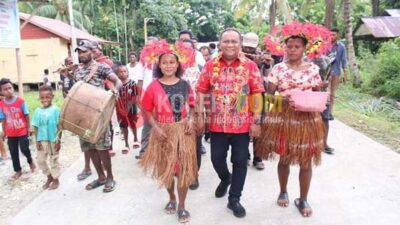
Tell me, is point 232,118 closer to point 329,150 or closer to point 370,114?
point 329,150

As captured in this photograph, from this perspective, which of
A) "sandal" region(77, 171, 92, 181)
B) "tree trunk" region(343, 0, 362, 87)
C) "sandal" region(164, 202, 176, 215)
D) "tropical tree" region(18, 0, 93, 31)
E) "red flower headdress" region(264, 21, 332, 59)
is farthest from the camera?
"tropical tree" region(18, 0, 93, 31)

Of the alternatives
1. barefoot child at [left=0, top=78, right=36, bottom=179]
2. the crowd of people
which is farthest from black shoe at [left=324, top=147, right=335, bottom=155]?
barefoot child at [left=0, top=78, right=36, bottom=179]

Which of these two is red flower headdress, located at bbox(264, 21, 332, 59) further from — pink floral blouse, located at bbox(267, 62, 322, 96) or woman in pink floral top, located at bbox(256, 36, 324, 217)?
pink floral blouse, located at bbox(267, 62, 322, 96)

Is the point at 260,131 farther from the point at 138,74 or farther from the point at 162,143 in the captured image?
the point at 138,74

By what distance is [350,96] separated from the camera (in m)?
10.6

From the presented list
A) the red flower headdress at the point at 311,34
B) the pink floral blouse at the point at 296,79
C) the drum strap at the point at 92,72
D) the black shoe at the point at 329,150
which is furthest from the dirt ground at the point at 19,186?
the black shoe at the point at 329,150

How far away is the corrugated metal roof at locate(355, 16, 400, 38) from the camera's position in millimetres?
16297

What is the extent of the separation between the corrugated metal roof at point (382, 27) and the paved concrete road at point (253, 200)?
1322 cm

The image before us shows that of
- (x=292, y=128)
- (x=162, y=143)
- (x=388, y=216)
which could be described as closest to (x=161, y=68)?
(x=162, y=143)

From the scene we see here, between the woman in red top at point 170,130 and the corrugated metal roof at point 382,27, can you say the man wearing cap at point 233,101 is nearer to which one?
the woman in red top at point 170,130

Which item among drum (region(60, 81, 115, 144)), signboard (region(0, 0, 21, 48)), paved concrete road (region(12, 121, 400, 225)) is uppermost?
signboard (region(0, 0, 21, 48))

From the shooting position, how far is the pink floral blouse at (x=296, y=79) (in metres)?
3.25

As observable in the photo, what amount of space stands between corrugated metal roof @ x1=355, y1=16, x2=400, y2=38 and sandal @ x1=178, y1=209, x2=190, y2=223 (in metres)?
15.7

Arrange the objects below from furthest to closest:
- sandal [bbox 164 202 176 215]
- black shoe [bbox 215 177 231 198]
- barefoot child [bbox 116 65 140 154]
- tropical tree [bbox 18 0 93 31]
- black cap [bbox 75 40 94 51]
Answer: tropical tree [bbox 18 0 93 31]
barefoot child [bbox 116 65 140 154]
black cap [bbox 75 40 94 51]
black shoe [bbox 215 177 231 198]
sandal [bbox 164 202 176 215]
